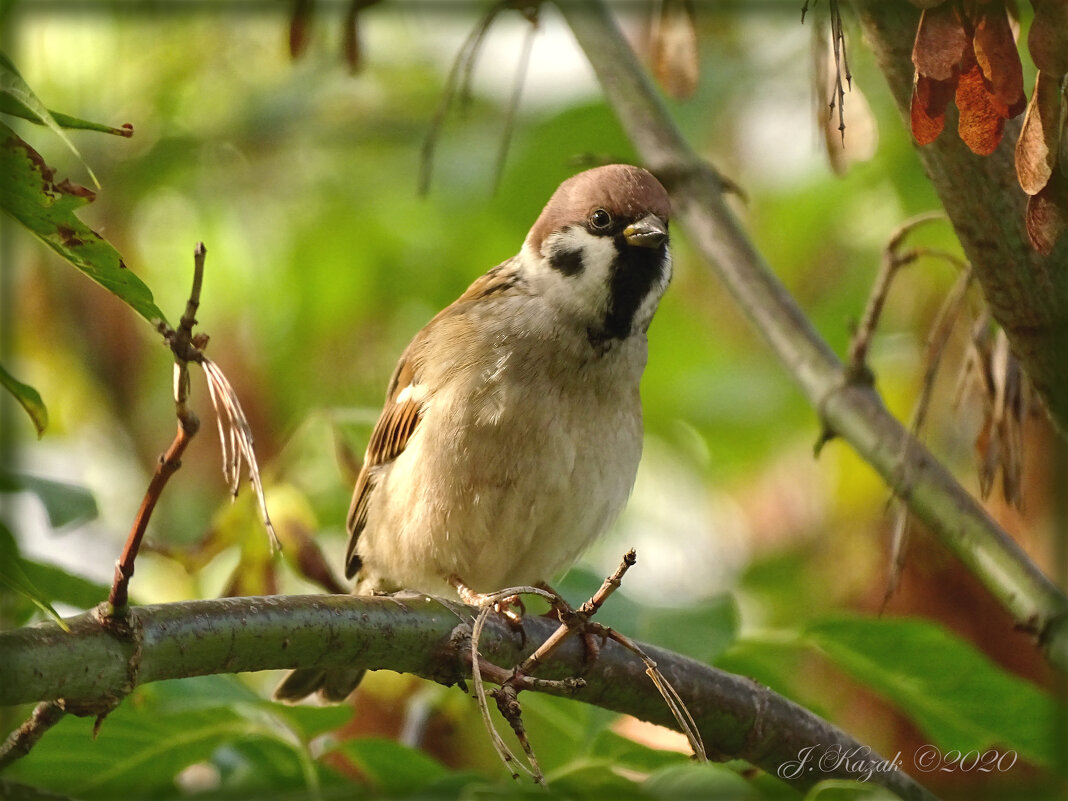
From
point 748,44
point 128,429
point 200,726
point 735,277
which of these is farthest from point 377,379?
point 200,726

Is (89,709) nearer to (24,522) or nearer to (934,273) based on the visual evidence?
(24,522)

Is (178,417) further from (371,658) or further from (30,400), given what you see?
(371,658)

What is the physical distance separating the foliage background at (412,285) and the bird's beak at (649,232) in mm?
1030

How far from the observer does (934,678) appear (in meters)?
2.81

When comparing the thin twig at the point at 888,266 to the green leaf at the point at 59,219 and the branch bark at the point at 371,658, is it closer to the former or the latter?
the branch bark at the point at 371,658

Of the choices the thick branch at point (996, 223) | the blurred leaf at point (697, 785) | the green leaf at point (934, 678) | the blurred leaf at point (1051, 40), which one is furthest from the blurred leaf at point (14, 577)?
the green leaf at point (934, 678)

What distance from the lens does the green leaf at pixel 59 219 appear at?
5.08 ft

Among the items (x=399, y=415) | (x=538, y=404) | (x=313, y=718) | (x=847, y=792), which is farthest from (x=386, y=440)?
(x=847, y=792)

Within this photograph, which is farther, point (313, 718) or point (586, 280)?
point (586, 280)

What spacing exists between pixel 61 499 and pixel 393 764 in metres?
0.84

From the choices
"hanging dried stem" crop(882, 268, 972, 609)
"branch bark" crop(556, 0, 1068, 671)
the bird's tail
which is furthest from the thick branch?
the bird's tail

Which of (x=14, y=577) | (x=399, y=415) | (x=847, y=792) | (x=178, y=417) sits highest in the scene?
(x=178, y=417)

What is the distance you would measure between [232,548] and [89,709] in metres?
1.61

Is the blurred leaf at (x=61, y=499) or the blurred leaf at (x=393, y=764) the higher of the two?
the blurred leaf at (x=61, y=499)
